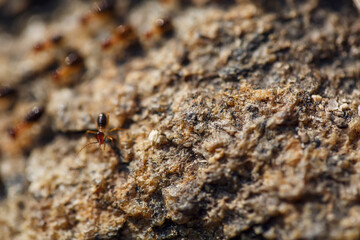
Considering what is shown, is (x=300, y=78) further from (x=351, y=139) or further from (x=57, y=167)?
(x=57, y=167)

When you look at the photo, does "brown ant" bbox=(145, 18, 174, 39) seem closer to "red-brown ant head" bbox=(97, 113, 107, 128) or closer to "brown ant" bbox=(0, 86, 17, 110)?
"red-brown ant head" bbox=(97, 113, 107, 128)

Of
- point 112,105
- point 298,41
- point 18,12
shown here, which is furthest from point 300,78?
point 18,12

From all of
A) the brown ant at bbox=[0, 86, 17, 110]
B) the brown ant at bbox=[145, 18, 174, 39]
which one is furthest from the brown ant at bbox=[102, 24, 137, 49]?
the brown ant at bbox=[0, 86, 17, 110]

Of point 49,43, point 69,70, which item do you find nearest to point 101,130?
point 69,70

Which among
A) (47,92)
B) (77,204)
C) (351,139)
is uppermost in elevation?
(47,92)

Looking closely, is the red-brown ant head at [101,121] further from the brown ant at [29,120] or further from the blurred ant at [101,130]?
the brown ant at [29,120]

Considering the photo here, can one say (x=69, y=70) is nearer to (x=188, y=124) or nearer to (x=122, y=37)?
(x=122, y=37)
